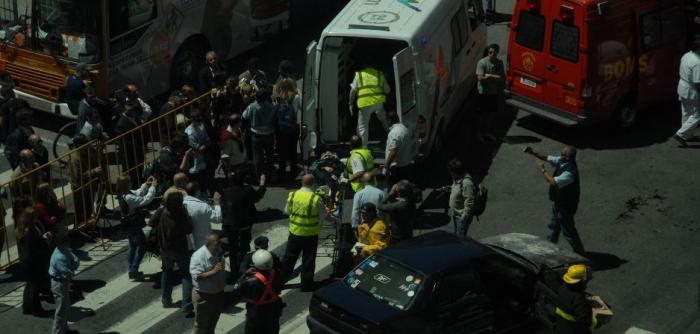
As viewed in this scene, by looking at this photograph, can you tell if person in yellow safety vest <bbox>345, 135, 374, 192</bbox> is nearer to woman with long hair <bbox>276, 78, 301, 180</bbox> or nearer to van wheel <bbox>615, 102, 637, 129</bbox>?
woman with long hair <bbox>276, 78, 301, 180</bbox>

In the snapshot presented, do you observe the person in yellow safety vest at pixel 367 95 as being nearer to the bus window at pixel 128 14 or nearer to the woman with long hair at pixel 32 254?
the bus window at pixel 128 14

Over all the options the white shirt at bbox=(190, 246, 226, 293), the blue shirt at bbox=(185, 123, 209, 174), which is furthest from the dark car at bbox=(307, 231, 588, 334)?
the blue shirt at bbox=(185, 123, 209, 174)

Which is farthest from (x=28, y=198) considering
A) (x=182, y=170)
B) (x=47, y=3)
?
(x=47, y=3)

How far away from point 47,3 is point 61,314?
24.7 feet

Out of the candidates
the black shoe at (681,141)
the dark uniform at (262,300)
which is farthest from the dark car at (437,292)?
the black shoe at (681,141)

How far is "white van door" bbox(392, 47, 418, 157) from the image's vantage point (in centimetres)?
1886

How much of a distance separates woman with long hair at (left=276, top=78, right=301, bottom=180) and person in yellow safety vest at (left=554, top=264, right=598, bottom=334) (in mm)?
6608

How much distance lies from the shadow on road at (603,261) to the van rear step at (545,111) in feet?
11.9

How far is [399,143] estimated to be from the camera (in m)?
19.1

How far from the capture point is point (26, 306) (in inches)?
653

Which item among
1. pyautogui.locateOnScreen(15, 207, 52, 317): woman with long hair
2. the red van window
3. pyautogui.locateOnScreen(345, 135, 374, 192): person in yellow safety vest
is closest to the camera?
pyautogui.locateOnScreen(15, 207, 52, 317): woman with long hair

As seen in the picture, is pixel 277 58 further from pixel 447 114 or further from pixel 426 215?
pixel 426 215

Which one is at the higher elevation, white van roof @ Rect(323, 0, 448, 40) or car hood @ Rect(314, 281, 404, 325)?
white van roof @ Rect(323, 0, 448, 40)

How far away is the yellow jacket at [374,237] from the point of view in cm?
1656
